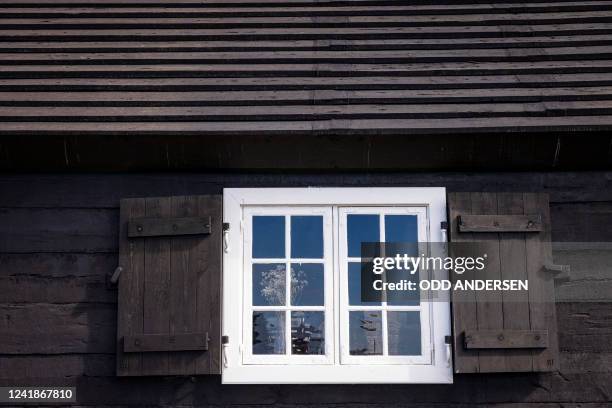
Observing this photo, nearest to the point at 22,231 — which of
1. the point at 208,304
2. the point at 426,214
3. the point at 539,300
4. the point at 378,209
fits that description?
the point at 208,304

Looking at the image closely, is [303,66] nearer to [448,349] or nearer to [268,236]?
[268,236]

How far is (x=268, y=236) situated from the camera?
4.27 meters

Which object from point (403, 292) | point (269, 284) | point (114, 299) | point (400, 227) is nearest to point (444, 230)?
point (400, 227)

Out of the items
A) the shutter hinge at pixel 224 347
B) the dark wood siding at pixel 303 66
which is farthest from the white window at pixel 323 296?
the dark wood siding at pixel 303 66

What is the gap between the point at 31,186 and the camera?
4.27 meters

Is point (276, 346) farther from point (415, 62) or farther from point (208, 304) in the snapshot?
point (415, 62)

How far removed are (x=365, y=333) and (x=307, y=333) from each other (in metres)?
0.33

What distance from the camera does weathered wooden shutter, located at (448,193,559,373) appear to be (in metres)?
3.95

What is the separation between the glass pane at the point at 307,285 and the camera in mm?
4207

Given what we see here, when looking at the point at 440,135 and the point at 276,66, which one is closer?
the point at 440,135

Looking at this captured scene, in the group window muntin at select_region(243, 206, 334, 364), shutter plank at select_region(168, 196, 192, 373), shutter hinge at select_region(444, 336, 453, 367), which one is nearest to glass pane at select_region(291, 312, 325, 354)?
window muntin at select_region(243, 206, 334, 364)

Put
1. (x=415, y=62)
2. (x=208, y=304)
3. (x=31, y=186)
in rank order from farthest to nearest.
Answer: (x=415, y=62) → (x=31, y=186) → (x=208, y=304)

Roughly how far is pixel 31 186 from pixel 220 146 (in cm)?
116

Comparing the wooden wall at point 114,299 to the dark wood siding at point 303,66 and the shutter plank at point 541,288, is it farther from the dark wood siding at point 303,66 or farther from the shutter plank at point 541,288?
the dark wood siding at point 303,66
